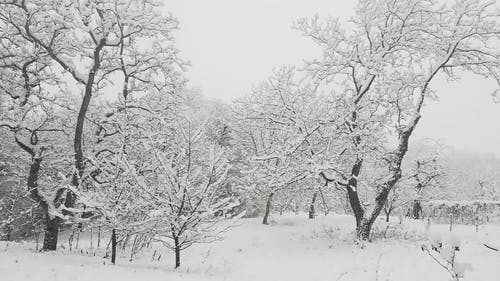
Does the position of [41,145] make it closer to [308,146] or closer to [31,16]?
[31,16]

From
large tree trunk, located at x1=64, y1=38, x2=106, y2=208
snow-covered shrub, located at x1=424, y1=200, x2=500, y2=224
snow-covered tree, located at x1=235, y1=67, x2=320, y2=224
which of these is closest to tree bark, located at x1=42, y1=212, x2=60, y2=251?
large tree trunk, located at x1=64, y1=38, x2=106, y2=208

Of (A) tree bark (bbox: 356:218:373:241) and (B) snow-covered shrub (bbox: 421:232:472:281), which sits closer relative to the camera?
(B) snow-covered shrub (bbox: 421:232:472:281)

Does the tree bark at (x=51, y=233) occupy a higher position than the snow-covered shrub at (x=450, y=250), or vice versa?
the snow-covered shrub at (x=450, y=250)

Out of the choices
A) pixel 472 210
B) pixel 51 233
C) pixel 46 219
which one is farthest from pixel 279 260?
pixel 472 210

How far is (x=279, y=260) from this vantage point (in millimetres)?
14414

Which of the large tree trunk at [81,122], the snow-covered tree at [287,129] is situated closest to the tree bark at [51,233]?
the large tree trunk at [81,122]

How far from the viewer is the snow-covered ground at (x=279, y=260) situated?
29.4 feet

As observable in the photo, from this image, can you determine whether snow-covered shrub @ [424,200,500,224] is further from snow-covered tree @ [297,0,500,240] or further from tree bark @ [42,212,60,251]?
tree bark @ [42,212,60,251]

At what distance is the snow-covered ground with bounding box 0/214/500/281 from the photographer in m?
8.95

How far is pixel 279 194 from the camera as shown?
28.7 m

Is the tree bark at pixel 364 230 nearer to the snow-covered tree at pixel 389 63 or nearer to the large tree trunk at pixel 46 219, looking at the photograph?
the snow-covered tree at pixel 389 63

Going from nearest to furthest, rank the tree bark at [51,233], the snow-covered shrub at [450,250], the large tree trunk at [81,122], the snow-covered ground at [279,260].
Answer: the snow-covered shrub at [450,250], the snow-covered ground at [279,260], the tree bark at [51,233], the large tree trunk at [81,122]

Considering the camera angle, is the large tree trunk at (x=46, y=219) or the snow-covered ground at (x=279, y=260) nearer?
the snow-covered ground at (x=279, y=260)

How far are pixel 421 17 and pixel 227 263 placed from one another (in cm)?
1271
